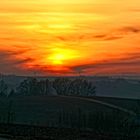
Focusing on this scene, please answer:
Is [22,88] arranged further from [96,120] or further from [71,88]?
[96,120]

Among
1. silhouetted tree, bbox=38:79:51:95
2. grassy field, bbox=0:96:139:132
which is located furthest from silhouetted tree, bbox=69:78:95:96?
grassy field, bbox=0:96:139:132

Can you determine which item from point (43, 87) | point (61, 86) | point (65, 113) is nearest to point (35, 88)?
point (43, 87)

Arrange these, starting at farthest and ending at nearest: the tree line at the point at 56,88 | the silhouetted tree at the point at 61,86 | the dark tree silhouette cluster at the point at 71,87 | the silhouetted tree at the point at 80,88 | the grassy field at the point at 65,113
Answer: the silhouetted tree at the point at 80,88
the dark tree silhouette cluster at the point at 71,87
the silhouetted tree at the point at 61,86
the tree line at the point at 56,88
the grassy field at the point at 65,113

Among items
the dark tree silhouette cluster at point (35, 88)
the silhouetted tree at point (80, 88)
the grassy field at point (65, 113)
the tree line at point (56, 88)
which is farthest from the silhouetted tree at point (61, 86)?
the grassy field at point (65, 113)

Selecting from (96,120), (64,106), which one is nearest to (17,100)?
(64,106)

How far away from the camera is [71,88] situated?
180125mm

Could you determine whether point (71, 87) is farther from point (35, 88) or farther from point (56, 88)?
point (35, 88)

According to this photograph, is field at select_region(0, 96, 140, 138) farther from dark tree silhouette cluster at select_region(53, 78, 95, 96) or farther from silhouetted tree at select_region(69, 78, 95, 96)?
silhouetted tree at select_region(69, 78, 95, 96)

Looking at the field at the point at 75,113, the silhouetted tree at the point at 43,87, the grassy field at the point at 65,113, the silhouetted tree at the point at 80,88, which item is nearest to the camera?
the field at the point at 75,113

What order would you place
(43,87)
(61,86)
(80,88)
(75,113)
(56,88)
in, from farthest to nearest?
(80,88) < (43,87) < (61,86) < (56,88) < (75,113)

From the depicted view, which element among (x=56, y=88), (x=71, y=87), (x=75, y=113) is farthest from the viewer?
(x=71, y=87)

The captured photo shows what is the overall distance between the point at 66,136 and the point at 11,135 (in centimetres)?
614

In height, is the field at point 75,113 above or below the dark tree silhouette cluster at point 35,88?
below

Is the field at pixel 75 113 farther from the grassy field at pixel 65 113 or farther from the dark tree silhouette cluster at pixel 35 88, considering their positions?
the dark tree silhouette cluster at pixel 35 88
